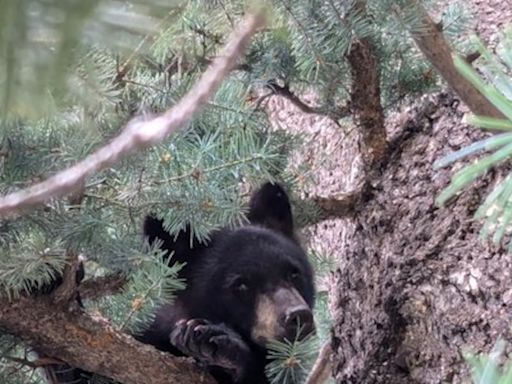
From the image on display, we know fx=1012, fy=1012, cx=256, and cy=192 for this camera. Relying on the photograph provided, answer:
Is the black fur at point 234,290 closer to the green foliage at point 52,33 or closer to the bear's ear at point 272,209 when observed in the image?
the bear's ear at point 272,209

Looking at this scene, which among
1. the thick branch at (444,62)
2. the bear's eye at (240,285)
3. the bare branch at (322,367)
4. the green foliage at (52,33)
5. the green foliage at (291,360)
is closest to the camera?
the green foliage at (52,33)

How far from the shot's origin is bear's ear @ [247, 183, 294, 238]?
258cm

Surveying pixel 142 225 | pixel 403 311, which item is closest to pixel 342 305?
pixel 403 311

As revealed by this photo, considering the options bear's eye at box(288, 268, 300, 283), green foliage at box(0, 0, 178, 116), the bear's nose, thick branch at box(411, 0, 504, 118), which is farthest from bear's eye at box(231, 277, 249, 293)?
green foliage at box(0, 0, 178, 116)

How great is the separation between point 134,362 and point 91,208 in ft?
1.08

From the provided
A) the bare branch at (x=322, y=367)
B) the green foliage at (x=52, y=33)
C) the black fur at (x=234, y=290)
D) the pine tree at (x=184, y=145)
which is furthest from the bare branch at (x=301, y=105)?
the green foliage at (x=52, y=33)

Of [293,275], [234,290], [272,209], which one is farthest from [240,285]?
[272,209]

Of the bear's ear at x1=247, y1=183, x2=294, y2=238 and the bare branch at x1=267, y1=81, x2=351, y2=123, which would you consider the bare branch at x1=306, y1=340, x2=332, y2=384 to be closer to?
the bear's ear at x1=247, y1=183, x2=294, y2=238

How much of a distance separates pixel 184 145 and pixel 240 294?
0.58m

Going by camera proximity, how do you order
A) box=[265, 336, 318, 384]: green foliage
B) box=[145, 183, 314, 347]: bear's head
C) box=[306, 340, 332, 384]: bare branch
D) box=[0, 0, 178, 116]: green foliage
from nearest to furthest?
box=[0, 0, 178, 116]: green foliage → box=[265, 336, 318, 384]: green foliage → box=[306, 340, 332, 384]: bare branch → box=[145, 183, 314, 347]: bear's head

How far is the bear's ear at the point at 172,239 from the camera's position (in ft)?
7.40

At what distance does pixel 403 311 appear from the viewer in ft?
6.68

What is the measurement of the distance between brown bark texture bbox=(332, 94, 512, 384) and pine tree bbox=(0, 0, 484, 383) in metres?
0.12

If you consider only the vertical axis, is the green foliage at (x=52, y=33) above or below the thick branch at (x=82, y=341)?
above
